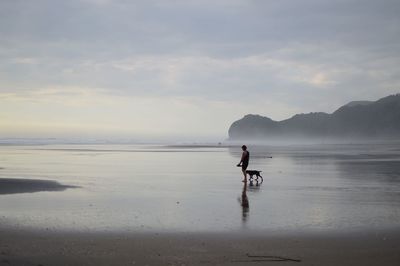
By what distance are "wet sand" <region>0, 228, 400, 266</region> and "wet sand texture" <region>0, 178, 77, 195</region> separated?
8580mm

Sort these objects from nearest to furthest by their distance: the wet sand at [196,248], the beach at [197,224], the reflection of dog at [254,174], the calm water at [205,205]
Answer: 1. the wet sand at [196,248]
2. the beach at [197,224]
3. the calm water at [205,205]
4. the reflection of dog at [254,174]

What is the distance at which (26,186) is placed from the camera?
67.8 ft

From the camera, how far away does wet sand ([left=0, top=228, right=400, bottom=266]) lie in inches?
349

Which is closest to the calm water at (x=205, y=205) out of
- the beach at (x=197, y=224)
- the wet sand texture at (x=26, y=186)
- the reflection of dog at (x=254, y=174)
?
the beach at (x=197, y=224)

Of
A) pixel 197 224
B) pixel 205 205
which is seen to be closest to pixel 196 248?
pixel 197 224

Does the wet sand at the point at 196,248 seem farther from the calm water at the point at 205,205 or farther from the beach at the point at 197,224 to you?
the calm water at the point at 205,205

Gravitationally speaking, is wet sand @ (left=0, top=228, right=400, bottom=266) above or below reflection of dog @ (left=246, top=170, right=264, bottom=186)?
below

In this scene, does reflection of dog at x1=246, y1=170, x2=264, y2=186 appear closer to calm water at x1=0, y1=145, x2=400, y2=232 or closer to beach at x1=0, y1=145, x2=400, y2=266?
calm water at x1=0, y1=145, x2=400, y2=232

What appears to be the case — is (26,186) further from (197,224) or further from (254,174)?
(197,224)

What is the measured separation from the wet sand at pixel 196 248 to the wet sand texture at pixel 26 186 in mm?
8580

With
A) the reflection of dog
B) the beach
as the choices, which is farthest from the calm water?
the reflection of dog

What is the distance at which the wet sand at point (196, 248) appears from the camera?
886cm

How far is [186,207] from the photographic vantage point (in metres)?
15.2

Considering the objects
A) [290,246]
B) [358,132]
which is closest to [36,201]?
[290,246]
